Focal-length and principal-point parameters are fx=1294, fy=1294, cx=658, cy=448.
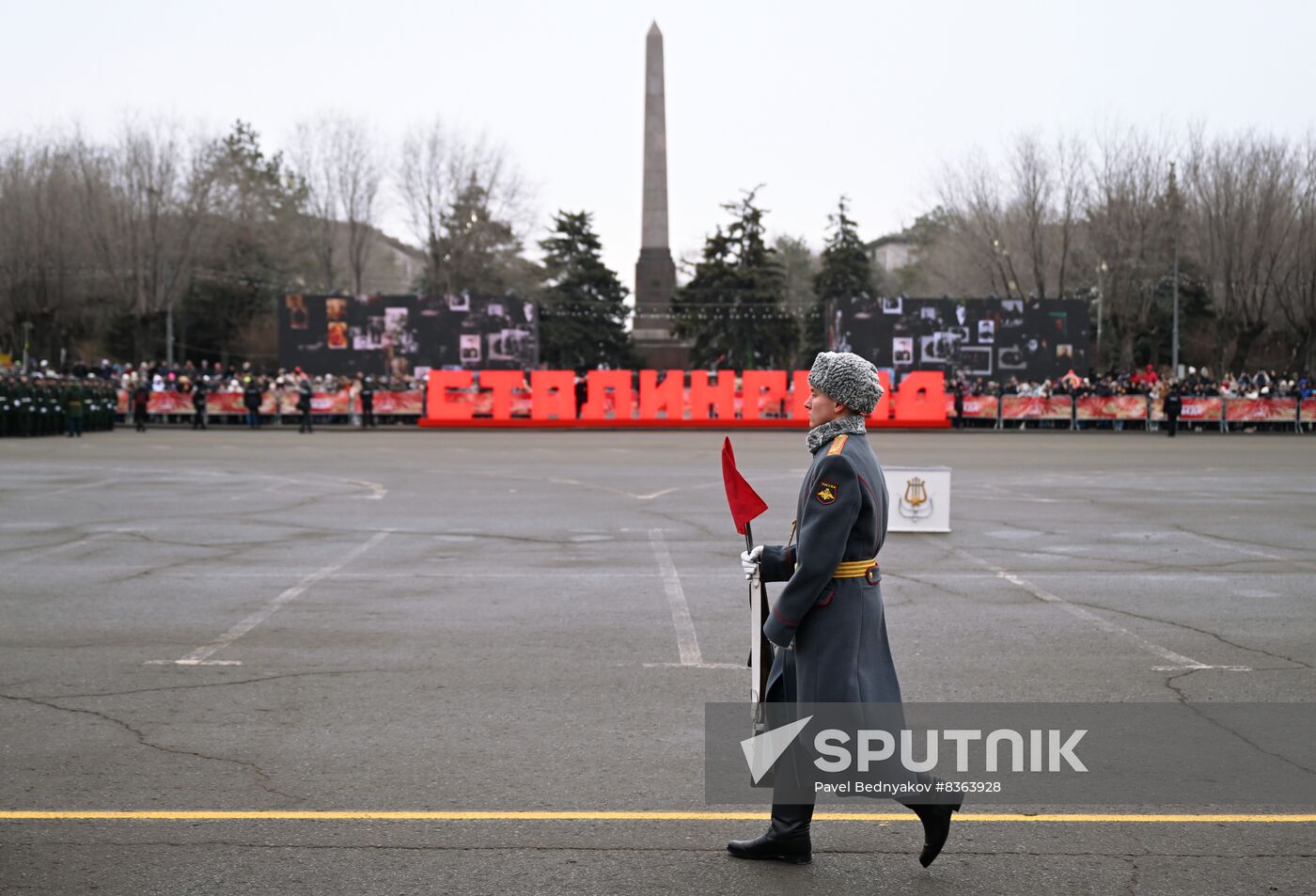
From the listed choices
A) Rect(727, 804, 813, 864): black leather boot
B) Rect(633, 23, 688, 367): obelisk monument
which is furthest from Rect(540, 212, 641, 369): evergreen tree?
Rect(727, 804, 813, 864): black leather boot

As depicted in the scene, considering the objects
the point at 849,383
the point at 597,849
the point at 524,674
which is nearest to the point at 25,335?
the point at 524,674

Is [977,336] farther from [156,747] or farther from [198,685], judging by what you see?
[156,747]

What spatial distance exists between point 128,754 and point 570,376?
3877 cm

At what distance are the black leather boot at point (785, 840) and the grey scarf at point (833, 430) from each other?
1.31 metres

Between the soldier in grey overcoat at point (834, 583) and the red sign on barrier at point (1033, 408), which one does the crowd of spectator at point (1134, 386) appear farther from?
the soldier in grey overcoat at point (834, 583)

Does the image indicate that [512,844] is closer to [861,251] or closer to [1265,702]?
[1265,702]

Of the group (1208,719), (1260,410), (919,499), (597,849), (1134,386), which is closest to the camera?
(597,849)

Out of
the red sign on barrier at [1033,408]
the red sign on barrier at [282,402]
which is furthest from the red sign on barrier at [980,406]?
the red sign on barrier at [282,402]

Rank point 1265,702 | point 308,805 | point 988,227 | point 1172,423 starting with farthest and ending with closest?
point 988,227 → point 1172,423 → point 1265,702 → point 308,805

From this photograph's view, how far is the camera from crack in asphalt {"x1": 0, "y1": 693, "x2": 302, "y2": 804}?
5582mm

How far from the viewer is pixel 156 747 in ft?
20.3

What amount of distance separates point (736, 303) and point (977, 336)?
1009 inches

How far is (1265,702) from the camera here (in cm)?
711

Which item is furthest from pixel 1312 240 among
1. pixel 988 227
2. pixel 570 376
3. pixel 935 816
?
pixel 935 816
